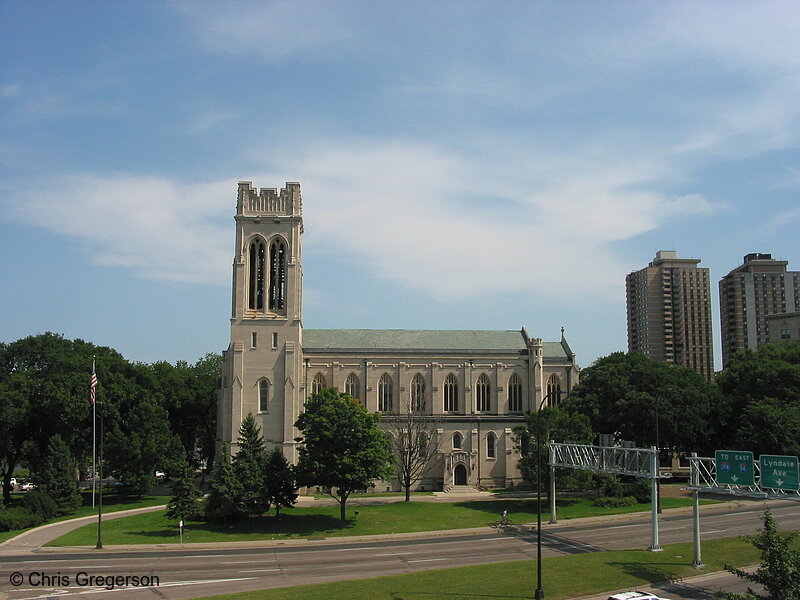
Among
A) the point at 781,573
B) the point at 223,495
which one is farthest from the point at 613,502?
the point at 781,573

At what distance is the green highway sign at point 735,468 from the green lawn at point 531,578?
5298 millimetres

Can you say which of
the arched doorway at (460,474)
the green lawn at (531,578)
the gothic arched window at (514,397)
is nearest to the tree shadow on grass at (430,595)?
the green lawn at (531,578)

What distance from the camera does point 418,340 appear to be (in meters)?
89.7

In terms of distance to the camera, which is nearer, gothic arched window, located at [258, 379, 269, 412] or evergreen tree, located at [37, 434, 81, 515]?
evergreen tree, located at [37, 434, 81, 515]

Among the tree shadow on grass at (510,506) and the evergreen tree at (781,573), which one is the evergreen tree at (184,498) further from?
the evergreen tree at (781,573)

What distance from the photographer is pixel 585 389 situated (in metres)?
83.3

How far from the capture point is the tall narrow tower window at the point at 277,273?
78188 mm

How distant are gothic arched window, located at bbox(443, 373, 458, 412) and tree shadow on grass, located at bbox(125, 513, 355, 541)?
27.4 meters

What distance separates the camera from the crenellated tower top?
257ft

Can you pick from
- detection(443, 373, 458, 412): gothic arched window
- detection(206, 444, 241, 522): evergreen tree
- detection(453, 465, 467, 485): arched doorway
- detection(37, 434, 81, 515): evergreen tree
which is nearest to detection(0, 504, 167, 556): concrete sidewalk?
detection(37, 434, 81, 515): evergreen tree

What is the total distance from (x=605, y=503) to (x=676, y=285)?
143 meters

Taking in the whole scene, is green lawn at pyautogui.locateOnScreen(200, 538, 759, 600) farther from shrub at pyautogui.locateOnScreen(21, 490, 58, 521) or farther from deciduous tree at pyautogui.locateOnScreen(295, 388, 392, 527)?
shrub at pyautogui.locateOnScreen(21, 490, 58, 521)

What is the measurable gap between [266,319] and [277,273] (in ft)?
18.1

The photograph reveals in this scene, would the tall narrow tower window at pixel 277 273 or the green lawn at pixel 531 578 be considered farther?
the tall narrow tower window at pixel 277 273
